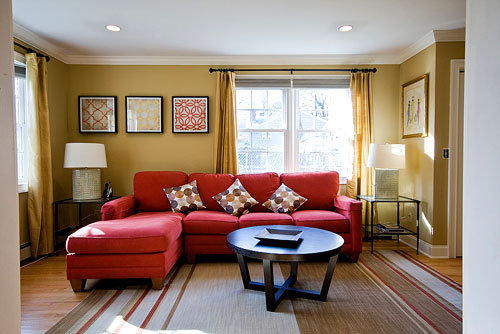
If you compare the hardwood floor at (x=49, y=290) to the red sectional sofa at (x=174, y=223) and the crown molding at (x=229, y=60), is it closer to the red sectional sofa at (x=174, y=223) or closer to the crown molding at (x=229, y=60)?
the red sectional sofa at (x=174, y=223)

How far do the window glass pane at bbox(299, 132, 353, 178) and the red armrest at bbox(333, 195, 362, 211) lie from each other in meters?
0.80

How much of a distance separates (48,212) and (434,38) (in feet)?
15.9

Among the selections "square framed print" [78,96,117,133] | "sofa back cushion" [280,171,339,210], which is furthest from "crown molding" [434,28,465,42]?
"square framed print" [78,96,117,133]

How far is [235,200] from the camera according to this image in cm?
373

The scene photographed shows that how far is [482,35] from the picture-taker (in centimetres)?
106

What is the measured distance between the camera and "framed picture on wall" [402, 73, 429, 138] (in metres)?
3.70

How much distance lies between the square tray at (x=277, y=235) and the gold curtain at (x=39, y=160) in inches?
104

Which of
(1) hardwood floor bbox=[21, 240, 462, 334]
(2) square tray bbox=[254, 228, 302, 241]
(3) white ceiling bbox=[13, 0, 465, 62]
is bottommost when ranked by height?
(1) hardwood floor bbox=[21, 240, 462, 334]

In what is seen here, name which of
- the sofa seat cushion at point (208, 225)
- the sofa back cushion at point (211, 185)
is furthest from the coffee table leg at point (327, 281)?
the sofa back cushion at point (211, 185)

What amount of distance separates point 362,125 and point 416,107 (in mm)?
682

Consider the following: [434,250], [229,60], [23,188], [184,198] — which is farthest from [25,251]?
[434,250]

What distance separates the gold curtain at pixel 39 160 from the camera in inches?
138

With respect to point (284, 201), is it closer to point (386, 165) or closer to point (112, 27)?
point (386, 165)

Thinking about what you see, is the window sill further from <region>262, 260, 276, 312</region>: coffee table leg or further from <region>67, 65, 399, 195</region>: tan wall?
<region>262, 260, 276, 312</region>: coffee table leg
